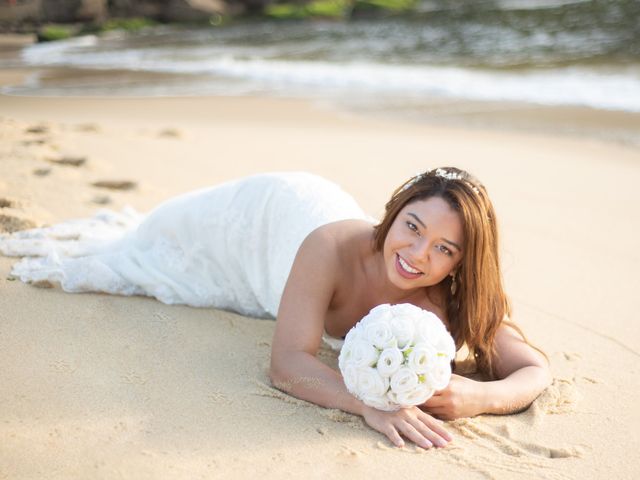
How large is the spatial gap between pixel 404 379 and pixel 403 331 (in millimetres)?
171

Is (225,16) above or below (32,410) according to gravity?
above

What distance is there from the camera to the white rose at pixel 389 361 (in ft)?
8.43

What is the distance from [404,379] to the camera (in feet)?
8.43

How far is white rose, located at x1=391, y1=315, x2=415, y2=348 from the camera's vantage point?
8.57 ft

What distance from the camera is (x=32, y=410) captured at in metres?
2.75

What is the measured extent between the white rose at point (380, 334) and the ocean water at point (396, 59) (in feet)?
27.2

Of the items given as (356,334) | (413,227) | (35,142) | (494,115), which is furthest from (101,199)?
(494,115)

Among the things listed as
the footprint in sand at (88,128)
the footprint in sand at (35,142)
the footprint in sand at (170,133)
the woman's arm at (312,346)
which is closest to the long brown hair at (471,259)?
the woman's arm at (312,346)

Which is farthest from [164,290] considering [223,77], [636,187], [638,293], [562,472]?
[223,77]

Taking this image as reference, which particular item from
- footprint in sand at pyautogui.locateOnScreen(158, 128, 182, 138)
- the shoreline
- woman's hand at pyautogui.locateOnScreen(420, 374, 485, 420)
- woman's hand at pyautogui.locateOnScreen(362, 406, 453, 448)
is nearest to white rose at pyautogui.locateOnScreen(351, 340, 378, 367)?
woman's hand at pyautogui.locateOnScreen(362, 406, 453, 448)

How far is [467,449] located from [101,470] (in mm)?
1356

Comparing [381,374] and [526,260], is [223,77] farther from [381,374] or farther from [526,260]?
[381,374]

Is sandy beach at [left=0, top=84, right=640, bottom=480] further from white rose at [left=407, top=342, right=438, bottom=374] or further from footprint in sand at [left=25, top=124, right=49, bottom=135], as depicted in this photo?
white rose at [left=407, top=342, right=438, bottom=374]

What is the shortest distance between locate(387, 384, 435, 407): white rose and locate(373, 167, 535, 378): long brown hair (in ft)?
2.03
